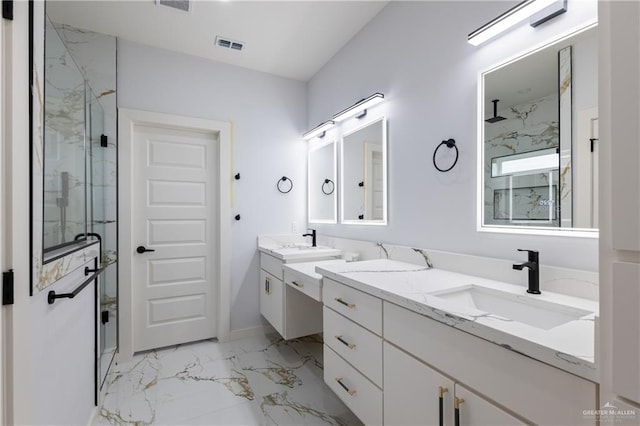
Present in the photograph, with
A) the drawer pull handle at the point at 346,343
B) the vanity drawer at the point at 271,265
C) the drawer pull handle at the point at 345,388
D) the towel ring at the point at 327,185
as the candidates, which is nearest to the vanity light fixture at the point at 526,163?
the drawer pull handle at the point at 346,343

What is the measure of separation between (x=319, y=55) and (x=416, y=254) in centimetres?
205

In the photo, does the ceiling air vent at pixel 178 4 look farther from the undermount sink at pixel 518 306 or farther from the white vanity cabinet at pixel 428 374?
the undermount sink at pixel 518 306

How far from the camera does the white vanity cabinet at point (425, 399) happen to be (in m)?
0.85

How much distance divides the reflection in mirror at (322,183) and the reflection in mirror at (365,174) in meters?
0.16

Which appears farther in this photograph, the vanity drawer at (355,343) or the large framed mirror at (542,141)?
the vanity drawer at (355,343)

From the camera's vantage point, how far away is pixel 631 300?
1.69 ft

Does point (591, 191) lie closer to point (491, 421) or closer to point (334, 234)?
point (491, 421)

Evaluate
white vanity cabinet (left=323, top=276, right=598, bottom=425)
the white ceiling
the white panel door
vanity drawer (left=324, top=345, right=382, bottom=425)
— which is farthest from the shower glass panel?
white vanity cabinet (left=323, top=276, right=598, bottom=425)

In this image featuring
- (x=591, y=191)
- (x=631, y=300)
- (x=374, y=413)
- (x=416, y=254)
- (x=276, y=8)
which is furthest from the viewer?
(x=276, y=8)

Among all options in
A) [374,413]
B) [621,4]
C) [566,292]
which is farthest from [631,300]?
[374,413]

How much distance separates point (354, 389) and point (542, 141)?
56.7 inches

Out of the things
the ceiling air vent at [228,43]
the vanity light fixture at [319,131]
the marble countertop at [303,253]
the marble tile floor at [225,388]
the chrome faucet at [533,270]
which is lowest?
the marble tile floor at [225,388]

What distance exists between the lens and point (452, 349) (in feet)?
3.07

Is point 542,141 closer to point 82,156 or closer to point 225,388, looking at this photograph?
point 225,388
